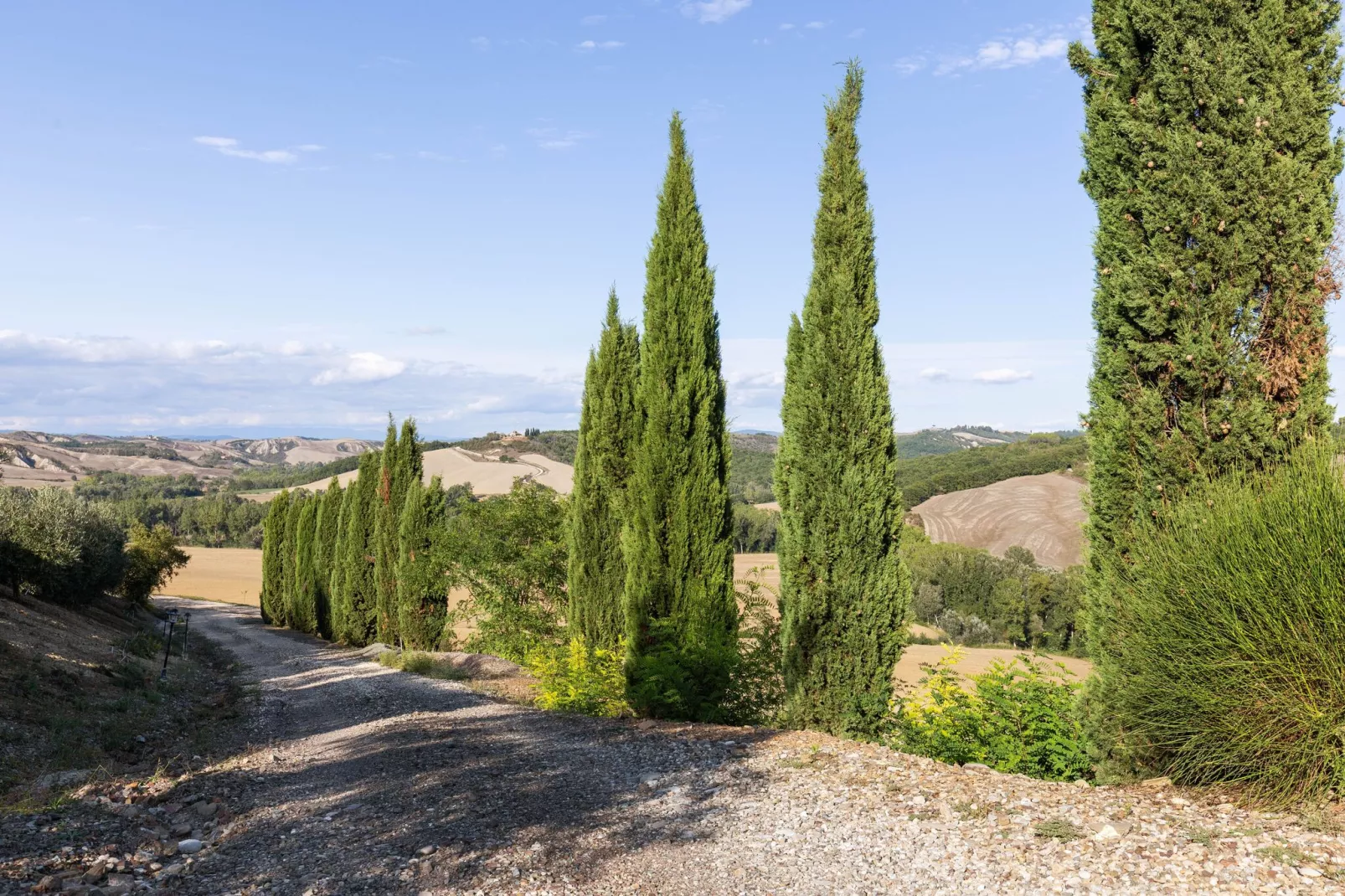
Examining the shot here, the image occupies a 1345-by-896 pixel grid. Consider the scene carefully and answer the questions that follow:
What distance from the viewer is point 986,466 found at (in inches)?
3068

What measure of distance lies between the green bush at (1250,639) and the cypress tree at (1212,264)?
385 millimetres

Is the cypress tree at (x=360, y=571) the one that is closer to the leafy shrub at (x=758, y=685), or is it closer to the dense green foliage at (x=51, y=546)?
the dense green foliage at (x=51, y=546)

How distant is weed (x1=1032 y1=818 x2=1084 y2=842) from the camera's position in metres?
4.19

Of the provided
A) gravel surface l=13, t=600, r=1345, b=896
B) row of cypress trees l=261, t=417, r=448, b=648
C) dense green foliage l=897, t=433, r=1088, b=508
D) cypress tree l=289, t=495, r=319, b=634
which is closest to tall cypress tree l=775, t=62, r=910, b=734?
gravel surface l=13, t=600, r=1345, b=896

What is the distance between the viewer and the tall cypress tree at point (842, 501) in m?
7.68

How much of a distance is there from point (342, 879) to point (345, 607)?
21077 mm

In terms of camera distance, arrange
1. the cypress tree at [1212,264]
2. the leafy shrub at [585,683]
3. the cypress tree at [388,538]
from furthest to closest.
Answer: the cypress tree at [388,538]
the leafy shrub at [585,683]
the cypress tree at [1212,264]

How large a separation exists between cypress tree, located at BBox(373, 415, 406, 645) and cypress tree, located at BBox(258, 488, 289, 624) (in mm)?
16014

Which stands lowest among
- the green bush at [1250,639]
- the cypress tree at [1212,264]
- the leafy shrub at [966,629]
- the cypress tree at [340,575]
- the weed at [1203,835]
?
the leafy shrub at [966,629]

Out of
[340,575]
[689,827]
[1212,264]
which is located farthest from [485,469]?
[1212,264]

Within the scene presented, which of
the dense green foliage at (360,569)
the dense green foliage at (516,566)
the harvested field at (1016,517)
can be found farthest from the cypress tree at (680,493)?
the harvested field at (1016,517)

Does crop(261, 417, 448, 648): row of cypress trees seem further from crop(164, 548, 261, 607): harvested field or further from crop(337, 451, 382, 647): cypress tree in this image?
crop(164, 548, 261, 607): harvested field

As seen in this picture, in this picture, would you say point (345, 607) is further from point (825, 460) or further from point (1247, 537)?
point (1247, 537)

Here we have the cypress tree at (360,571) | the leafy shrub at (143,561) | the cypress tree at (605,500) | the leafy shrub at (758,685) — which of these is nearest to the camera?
the leafy shrub at (758,685)
